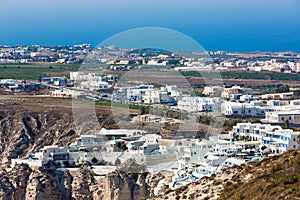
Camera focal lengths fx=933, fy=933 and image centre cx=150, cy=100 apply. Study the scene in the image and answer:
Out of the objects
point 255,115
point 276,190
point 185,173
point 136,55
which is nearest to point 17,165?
point 185,173

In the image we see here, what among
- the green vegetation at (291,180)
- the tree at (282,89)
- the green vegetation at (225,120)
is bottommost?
the green vegetation at (291,180)

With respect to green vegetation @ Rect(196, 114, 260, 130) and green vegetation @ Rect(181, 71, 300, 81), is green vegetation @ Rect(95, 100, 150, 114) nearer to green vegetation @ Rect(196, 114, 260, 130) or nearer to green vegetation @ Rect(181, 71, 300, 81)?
green vegetation @ Rect(196, 114, 260, 130)

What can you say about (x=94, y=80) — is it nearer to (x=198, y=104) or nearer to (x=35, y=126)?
(x=35, y=126)

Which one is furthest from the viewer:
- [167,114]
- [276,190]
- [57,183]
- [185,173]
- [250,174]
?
[167,114]

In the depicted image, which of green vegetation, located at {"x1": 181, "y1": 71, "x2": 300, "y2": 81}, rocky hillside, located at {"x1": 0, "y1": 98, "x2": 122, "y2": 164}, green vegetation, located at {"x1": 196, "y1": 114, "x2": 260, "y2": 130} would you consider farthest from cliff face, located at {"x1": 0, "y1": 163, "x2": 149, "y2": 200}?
green vegetation, located at {"x1": 181, "y1": 71, "x2": 300, "y2": 81}

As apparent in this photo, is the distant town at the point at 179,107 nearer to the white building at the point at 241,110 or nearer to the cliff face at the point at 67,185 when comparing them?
the white building at the point at 241,110

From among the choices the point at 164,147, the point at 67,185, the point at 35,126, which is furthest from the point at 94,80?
the point at 67,185

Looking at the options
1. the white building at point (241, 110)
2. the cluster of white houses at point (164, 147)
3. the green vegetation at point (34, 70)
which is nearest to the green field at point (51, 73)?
the green vegetation at point (34, 70)

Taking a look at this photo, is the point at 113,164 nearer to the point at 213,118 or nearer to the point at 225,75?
the point at 213,118
